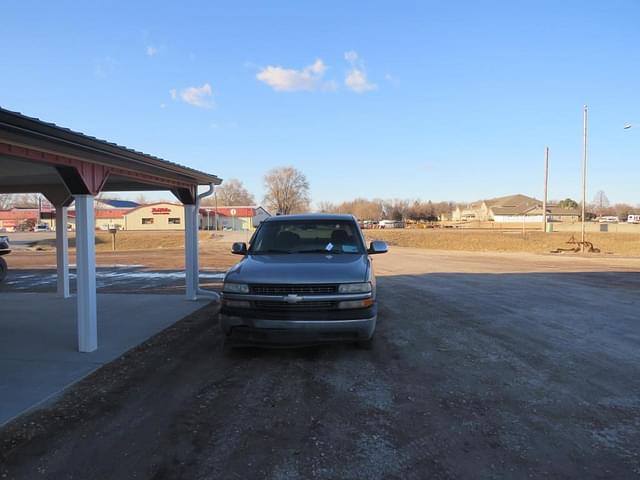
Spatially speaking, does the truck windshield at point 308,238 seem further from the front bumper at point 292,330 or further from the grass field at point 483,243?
the grass field at point 483,243

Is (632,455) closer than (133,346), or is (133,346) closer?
(632,455)

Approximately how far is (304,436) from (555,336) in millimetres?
4545

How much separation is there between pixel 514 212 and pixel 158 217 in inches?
3254

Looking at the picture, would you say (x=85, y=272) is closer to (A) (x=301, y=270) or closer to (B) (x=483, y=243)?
(A) (x=301, y=270)

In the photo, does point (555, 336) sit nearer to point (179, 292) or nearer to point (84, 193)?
point (84, 193)

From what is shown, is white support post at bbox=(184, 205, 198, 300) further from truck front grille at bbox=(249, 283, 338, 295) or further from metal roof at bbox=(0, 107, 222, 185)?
truck front grille at bbox=(249, 283, 338, 295)

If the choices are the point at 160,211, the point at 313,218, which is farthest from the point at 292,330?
the point at 160,211

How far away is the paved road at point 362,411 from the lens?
10.1 feet

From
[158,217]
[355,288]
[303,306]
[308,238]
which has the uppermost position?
[158,217]

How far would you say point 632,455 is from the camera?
314 centimetres

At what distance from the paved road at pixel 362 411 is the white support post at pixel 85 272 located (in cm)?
75

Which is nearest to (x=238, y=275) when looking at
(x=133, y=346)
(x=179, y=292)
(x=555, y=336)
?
(x=133, y=346)

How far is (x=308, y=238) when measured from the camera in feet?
21.7

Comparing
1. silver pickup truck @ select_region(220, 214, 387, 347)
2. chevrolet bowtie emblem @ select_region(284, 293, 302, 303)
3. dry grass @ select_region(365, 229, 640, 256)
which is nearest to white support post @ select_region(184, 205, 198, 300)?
silver pickup truck @ select_region(220, 214, 387, 347)
